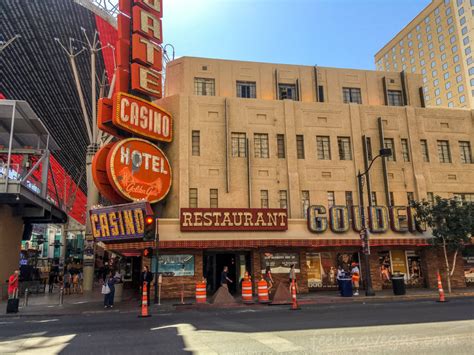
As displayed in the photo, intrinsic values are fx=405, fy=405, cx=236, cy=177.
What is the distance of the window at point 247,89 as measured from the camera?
3142 cm

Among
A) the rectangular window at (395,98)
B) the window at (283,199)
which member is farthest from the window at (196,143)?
the rectangular window at (395,98)

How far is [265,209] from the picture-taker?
1014 inches

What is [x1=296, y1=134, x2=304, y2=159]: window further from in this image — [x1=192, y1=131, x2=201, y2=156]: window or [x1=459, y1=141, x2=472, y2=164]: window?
[x1=459, y1=141, x2=472, y2=164]: window

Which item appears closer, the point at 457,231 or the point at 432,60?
the point at 457,231

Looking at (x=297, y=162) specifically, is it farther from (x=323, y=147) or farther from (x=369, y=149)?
(x=369, y=149)

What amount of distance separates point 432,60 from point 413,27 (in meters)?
13.4

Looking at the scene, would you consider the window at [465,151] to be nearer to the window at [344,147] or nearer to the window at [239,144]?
the window at [344,147]

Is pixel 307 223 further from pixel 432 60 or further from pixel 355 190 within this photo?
pixel 432 60

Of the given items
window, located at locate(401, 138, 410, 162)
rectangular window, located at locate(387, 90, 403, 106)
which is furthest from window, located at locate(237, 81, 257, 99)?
window, located at locate(401, 138, 410, 162)

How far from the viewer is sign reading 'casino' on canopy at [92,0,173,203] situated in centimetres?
2442

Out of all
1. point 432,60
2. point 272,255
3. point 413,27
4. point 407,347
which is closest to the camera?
point 407,347

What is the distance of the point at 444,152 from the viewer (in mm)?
31562

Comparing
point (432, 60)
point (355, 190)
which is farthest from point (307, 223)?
point (432, 60)

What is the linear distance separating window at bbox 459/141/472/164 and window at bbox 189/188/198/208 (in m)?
21.1
